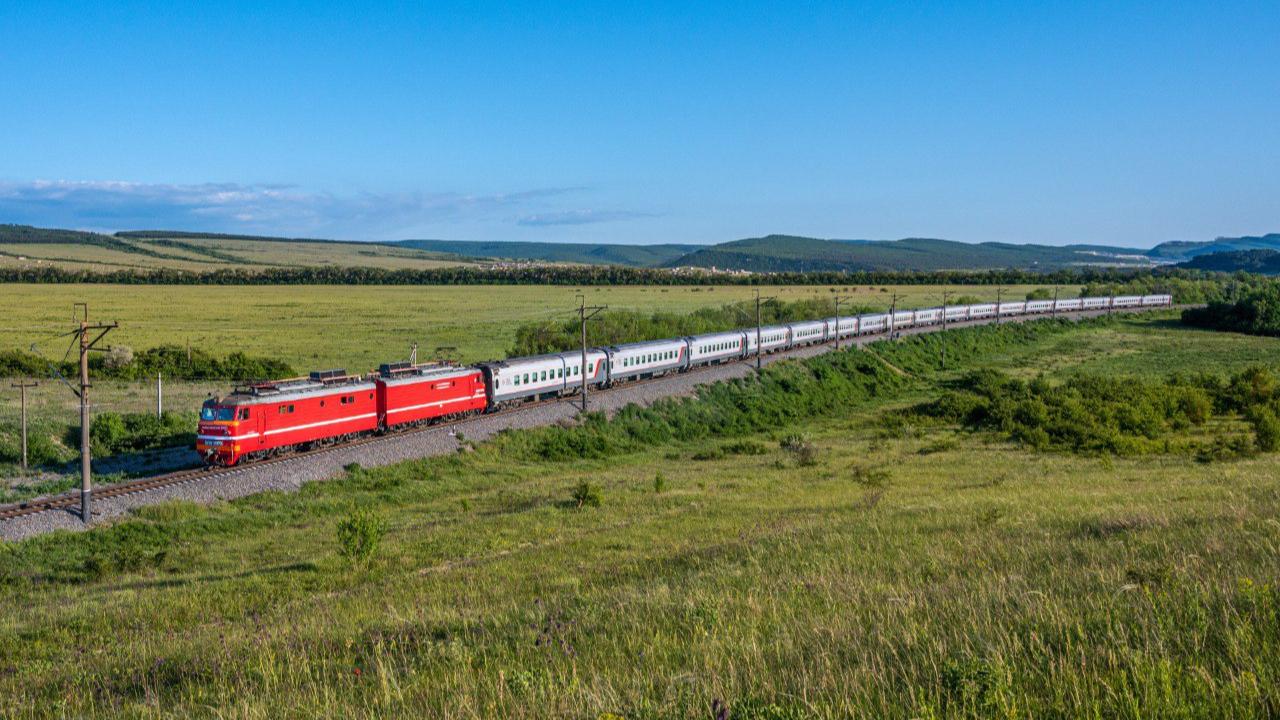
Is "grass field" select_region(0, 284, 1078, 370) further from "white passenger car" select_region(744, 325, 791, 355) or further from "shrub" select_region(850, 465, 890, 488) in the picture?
"shrub" select_region(850, 465, 890, 488)

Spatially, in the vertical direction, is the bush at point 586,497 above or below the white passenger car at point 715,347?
below

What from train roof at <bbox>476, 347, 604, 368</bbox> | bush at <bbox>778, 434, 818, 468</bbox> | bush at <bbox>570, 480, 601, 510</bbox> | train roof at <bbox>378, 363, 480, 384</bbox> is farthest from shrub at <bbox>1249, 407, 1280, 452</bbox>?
train roof at <bbox>378, 363, 480, 384</bbox>

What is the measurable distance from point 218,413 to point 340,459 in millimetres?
5311

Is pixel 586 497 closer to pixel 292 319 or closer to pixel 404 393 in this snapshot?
pixel 404 393

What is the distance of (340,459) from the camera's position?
37.1m

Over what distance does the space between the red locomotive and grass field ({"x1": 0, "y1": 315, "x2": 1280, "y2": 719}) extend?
3632 mm

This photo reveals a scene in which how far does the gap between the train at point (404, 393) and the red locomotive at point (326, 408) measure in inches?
1.6

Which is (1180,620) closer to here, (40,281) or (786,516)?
(786,516)

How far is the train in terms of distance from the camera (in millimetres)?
34281

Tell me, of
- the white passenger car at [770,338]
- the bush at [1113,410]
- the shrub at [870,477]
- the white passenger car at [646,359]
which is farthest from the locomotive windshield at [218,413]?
the white passenger car at [770,338]

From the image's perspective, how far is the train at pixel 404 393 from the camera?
112 ft

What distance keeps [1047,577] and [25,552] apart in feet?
87.1

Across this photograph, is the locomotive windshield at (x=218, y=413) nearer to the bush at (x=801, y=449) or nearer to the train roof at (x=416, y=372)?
the train roof at (x=416, y=372)

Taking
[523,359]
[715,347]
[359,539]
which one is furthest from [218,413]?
[715,347]
